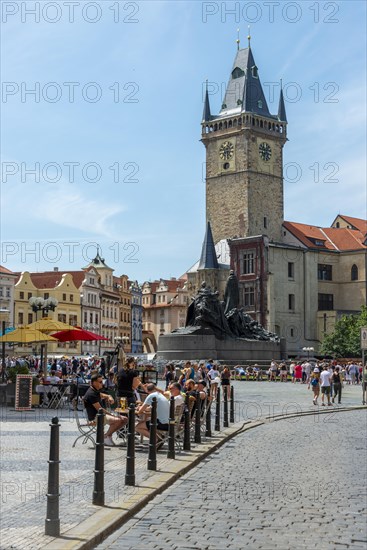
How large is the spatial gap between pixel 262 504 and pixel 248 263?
8403 centimetres

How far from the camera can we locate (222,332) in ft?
178

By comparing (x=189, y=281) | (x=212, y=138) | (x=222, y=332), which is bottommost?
(x=222, y=332)

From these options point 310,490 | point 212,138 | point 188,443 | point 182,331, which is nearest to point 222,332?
point 182,331

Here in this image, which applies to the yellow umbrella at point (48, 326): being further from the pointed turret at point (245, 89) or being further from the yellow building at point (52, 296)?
the pointed turret at point (245, 89)

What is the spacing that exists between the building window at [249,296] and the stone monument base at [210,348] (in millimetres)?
36472

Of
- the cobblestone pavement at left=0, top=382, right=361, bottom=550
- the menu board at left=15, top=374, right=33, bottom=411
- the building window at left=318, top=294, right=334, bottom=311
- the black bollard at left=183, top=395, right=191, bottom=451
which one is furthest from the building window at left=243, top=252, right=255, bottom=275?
the black bollard at left=183, top=395, right=191, bottom=451

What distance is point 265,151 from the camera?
102000mm

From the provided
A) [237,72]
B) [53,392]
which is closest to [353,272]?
[237,72]

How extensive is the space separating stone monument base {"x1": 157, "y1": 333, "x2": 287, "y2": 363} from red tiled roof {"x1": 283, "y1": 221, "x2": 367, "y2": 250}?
142ft

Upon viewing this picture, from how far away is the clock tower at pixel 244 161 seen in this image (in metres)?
98.3

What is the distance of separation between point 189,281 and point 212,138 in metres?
17.7

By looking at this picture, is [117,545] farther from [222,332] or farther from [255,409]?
[222,332]

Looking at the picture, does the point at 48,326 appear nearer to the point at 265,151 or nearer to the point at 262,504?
the point at 262,504

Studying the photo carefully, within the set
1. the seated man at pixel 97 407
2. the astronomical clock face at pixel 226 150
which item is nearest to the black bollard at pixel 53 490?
the seated man at pixel 97 407
